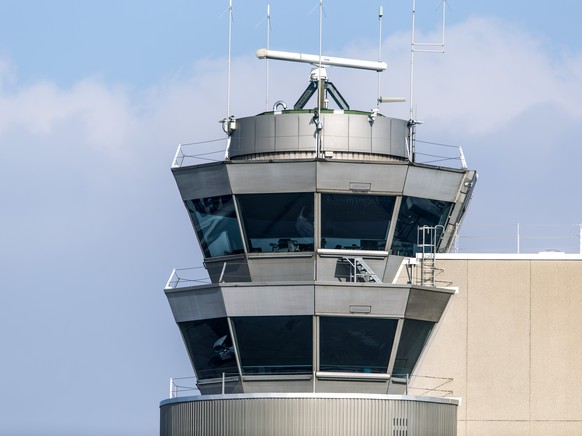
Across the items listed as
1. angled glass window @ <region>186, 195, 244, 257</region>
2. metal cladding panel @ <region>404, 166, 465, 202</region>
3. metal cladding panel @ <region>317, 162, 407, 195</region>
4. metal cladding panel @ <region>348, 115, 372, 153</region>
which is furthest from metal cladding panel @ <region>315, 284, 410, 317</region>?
metal cladding panel @ <region>348, 115, 372, 153</region>

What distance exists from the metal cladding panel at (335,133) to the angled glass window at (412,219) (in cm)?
298

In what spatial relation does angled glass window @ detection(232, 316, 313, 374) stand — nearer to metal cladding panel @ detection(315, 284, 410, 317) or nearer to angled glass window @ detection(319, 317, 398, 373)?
angled glass window @ detection(319, 317, 398, 373)

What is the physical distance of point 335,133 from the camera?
71750mm

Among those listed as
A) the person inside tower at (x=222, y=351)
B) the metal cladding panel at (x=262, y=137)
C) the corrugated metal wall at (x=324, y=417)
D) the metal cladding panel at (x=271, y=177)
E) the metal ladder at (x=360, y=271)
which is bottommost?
the corrugated metal wall at (x=324, y=417)

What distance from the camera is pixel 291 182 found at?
70.9 m

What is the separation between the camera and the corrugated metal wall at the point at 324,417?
69.4 m

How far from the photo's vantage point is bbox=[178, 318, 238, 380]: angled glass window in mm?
72000

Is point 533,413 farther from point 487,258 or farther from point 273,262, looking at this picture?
point 273,262

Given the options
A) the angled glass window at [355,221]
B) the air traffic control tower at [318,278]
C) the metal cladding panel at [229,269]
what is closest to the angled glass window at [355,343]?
the air traffic control tower at [318,278]

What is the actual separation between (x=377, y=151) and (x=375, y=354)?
7317mm

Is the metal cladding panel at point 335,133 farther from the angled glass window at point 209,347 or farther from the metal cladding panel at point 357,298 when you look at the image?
the angled glass window at point 209,347

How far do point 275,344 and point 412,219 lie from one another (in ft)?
22.0

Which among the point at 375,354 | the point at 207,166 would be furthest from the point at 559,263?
the point at 207,166

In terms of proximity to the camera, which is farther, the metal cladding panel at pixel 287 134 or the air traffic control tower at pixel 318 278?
the metal cladding panel at pixel 287 134
